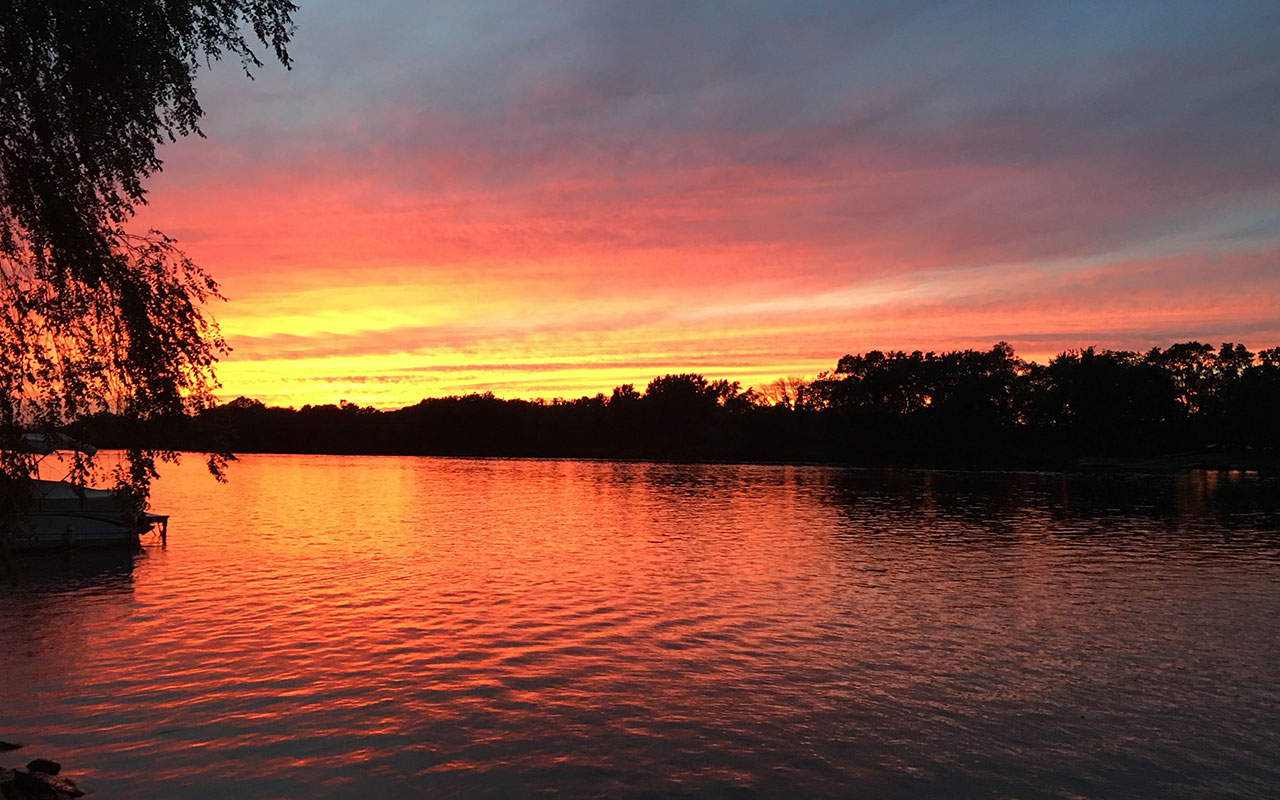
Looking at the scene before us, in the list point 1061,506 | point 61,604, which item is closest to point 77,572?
point 61,604

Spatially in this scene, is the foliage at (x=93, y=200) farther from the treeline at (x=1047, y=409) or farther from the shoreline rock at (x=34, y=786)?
the treeline at (x=1047, y=409)

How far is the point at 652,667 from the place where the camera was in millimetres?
21562

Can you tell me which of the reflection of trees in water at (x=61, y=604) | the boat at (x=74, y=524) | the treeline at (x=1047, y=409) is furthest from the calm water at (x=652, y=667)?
the treeline at (x=1047, y=409)

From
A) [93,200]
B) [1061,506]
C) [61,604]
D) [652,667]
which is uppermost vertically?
[93,200]

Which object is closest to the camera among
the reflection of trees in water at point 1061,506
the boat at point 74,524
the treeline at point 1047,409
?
the boat at point 74,524

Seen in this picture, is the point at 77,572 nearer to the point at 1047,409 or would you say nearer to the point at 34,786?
the point at 34,786

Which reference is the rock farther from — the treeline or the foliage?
the treeline

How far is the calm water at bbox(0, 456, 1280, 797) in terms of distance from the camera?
14883mm

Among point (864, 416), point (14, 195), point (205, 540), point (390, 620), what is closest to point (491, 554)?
point (390, 620)

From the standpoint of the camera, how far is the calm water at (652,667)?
14.9 m

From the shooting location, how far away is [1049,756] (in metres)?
15.5

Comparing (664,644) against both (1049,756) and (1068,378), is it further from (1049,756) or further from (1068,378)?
(1068,378)

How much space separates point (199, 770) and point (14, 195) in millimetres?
10371

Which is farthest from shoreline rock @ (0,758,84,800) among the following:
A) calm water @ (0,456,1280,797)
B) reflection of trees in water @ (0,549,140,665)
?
reflection of trees in water @ (0,549,140,665)
